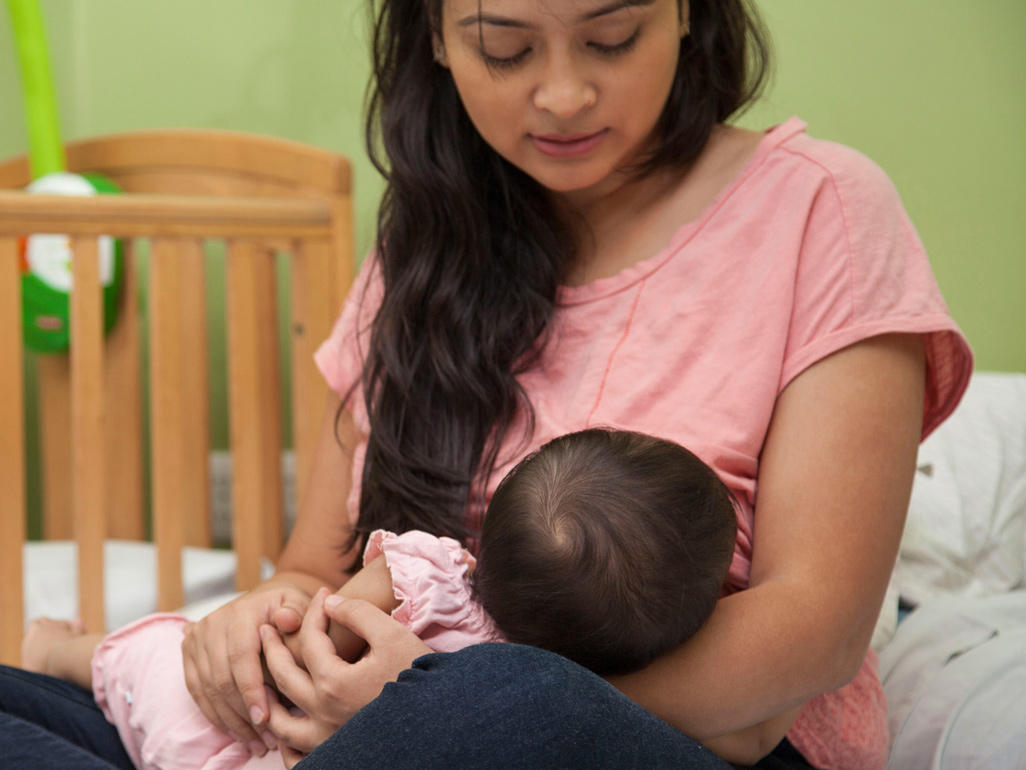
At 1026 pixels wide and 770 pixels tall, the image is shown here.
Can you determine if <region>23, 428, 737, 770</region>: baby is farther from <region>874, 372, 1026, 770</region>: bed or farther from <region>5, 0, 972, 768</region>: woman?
<region>874, 372, 1026, 770</region>: bed

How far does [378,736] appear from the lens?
2.33ft

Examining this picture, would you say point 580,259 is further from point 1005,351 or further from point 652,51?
point 1005,351

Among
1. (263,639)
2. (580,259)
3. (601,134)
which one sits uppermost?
(601,134)

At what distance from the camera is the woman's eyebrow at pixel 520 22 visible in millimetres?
924

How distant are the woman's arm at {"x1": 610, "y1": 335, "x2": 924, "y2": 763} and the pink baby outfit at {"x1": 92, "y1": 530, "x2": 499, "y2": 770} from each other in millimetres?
147

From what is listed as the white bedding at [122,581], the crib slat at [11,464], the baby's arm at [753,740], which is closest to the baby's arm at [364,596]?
the baby's arm at [753,740]

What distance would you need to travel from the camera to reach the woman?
811mm

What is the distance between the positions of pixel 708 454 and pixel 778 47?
93 centimetres

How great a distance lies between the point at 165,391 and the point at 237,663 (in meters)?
0.74

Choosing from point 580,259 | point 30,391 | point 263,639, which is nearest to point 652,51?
point 580,259

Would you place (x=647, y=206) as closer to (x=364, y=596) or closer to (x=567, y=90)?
(x=567, y=90)

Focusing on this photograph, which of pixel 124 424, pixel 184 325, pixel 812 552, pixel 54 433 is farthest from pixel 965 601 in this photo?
pixel 54 433

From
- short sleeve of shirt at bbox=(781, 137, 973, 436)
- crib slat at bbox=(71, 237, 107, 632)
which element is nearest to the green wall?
crib slat at bbox=(71, 237, 107, 632)

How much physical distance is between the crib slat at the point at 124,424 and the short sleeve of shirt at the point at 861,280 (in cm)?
139
